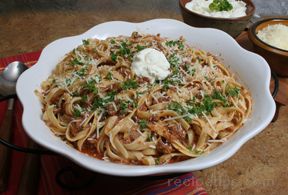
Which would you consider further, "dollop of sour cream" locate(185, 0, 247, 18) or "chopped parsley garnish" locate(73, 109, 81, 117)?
"dollop of sour cream" locate(185, 0, 247, 18)

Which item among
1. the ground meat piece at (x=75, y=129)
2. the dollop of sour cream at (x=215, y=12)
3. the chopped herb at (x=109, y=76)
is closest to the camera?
the ground meat piece at (x=75, y=129)

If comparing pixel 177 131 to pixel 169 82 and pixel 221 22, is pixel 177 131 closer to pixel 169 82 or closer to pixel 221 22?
pixel 169 82

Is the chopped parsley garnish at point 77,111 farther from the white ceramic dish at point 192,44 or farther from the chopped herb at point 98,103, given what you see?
the white ceramic dish at point 192,44

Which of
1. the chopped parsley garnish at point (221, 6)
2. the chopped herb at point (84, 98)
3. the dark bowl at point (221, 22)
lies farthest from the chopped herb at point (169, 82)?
the chopped parsley garnish at point (221, 6)

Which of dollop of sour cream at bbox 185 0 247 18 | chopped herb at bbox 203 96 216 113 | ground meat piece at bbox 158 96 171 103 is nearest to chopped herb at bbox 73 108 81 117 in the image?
ground meat piece at bbox 158 96 171 103

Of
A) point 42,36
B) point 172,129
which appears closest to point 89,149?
point 172,129

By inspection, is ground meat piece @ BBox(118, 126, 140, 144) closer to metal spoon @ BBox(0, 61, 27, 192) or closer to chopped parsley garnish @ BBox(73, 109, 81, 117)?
chopped parsley garnish @ BBox(73, 109, 81, 117)
